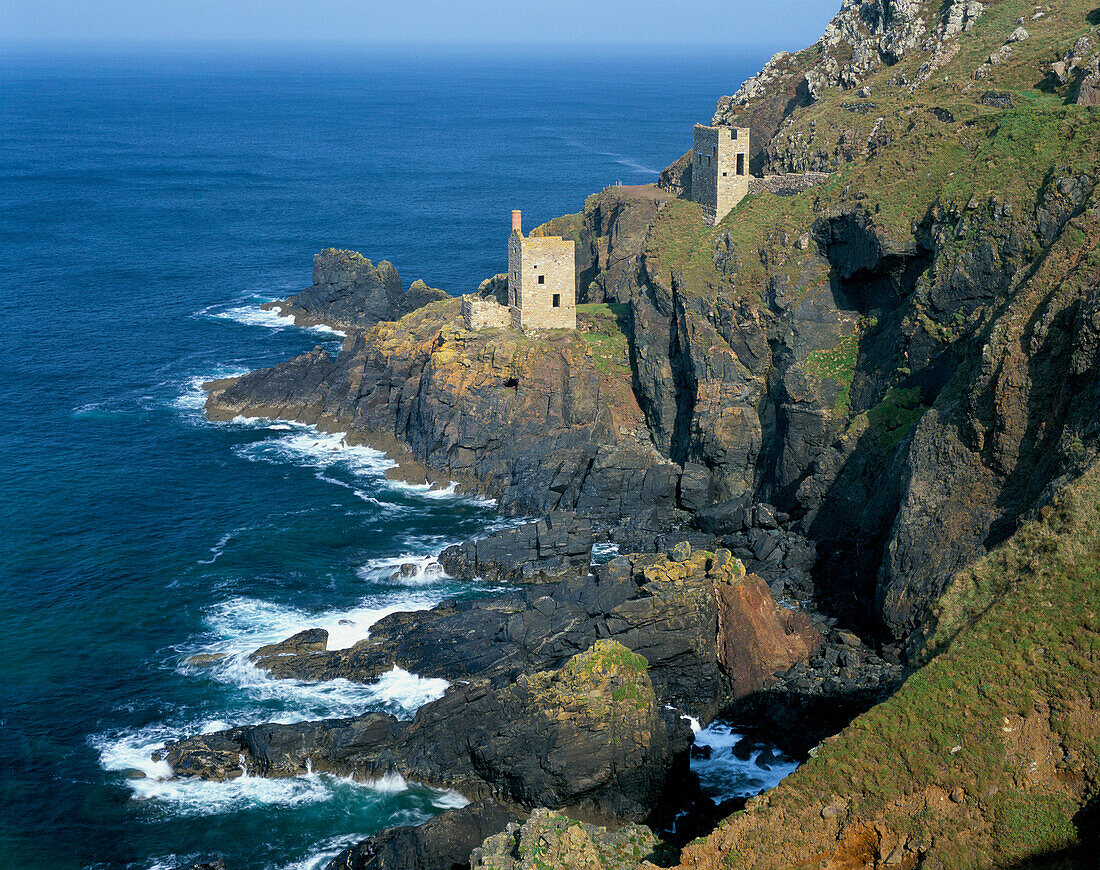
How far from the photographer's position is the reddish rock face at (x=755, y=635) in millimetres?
52438

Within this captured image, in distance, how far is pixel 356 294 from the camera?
370 ft

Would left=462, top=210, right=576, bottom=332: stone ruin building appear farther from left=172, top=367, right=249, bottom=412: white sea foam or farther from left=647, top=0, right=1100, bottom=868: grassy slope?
left=647, top=0, right=1100, bottom=868: grassy slope

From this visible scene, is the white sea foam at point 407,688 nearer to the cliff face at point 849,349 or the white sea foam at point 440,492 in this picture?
the cliff face at point 849,349

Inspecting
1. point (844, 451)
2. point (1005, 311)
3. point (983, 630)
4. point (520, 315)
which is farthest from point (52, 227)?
point (983, 630)

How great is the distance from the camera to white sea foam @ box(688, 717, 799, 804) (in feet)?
152

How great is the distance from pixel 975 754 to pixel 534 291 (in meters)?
56.1

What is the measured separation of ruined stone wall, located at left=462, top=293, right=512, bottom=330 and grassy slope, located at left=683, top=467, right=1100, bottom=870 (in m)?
53.0

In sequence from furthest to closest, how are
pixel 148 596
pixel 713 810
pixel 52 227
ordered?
pixel 52 227
pixel 148 596
pixel 713 810

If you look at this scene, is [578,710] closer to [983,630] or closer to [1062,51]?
[983,630]

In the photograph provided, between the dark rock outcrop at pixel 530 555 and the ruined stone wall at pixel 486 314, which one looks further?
the ruined stone wall at pixel 486 314

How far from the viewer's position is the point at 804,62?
10725cm

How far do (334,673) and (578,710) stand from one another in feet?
52.1

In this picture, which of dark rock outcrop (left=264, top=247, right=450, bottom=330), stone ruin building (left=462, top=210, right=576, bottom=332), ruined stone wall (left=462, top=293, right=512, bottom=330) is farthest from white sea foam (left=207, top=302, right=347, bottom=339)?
stone ruin building (left=462, top=210, right=576, bottom=332)

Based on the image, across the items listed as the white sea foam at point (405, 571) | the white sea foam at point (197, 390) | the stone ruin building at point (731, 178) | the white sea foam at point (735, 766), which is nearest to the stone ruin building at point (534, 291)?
the stone ruin building at point (731, 178)
